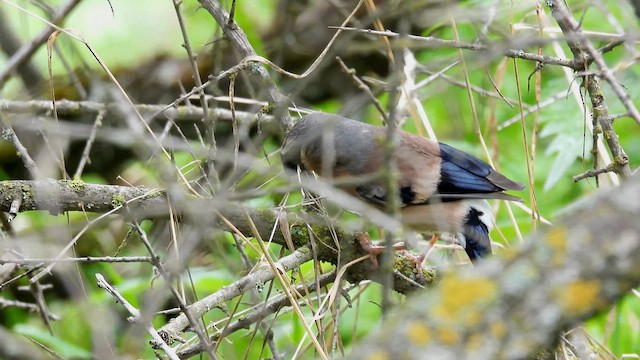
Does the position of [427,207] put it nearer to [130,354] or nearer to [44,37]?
[44,37]

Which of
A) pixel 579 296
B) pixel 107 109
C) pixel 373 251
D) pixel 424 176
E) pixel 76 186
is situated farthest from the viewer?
pixel 424 176

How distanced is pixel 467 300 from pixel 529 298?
110 mm

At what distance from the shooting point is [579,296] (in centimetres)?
141

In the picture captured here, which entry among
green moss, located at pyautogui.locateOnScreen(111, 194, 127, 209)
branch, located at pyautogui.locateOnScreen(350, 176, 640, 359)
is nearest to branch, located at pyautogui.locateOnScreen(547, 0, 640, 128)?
branch, located at pyautogui.locateOnScreen(350, 176, 640, 359)

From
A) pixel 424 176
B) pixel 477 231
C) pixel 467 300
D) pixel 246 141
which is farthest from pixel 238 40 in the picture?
pixel 467 300

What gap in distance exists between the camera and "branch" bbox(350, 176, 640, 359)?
1413 mm

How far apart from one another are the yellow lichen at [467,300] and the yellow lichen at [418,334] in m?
0.04

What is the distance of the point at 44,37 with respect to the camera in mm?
4781

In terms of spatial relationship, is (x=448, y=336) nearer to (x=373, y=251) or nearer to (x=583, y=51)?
(x=373, y=251)

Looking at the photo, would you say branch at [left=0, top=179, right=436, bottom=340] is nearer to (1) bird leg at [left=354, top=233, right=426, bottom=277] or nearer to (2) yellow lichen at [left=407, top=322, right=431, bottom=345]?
(1) bird leg at [left=354, top=233, right=426, bottom=277]

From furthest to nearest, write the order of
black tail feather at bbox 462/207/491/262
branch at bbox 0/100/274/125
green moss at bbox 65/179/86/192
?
branch at bbox 0/100/274/125, black tail feather at bbox 462/207/491/262, green moss at bbox 65/179/86/192

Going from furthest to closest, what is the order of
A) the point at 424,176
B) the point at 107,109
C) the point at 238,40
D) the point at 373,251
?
the point at 424,176, the point at 107,109, the point at 238,40, the point at 373,251

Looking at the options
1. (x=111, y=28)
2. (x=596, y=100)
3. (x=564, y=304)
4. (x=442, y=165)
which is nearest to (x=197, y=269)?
(x=442, y=165)

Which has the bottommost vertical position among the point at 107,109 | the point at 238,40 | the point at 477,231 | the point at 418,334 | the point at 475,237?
the point at 477,231
